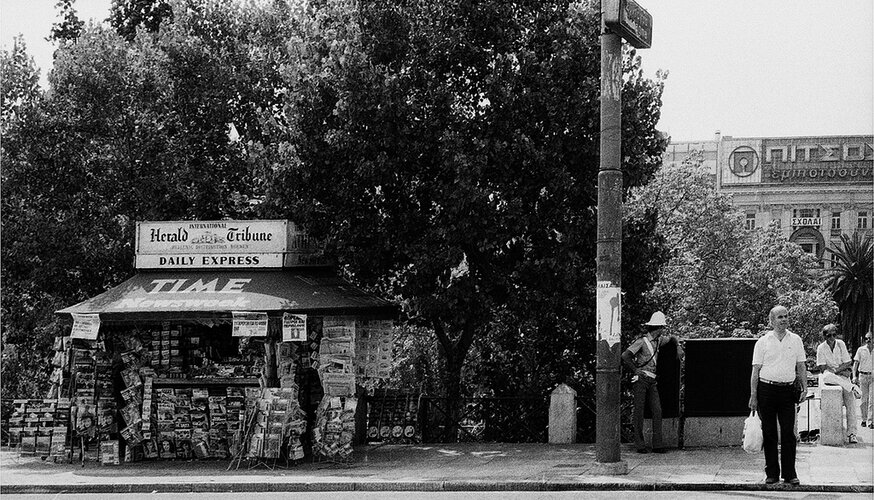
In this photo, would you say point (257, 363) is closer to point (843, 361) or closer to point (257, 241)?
point (257, 241)

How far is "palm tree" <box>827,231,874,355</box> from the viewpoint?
74.9 m

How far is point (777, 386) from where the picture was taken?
12.7 m

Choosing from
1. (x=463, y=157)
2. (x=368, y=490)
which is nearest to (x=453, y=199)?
(x=463, y=157)

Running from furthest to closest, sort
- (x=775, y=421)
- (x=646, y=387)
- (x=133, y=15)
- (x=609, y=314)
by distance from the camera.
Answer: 1. (x=133, y=15)
2. (x=646, y=387)
3. (x=609, y=314)
4. (x=775, y=421)

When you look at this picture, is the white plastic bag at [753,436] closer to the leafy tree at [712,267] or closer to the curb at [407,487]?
the curb at [407,487]

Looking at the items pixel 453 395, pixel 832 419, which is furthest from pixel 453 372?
pixel 832 419

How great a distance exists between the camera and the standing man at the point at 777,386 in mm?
12703

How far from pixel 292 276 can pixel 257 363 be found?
5.04 ft

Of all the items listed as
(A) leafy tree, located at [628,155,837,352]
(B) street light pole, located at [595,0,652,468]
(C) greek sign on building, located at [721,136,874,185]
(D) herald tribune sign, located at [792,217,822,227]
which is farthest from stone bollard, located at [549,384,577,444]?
(C) greek sign on building, located at [721,136,874,185]

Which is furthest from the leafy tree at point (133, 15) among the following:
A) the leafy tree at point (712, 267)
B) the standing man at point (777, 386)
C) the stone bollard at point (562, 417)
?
the standing man at point (777, 386)

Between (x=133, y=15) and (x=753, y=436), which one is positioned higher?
(x=133, y=15)

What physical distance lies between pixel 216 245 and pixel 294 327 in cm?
257

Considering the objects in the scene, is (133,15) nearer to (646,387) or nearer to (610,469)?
(646,387)

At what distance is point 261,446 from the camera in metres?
16.2
